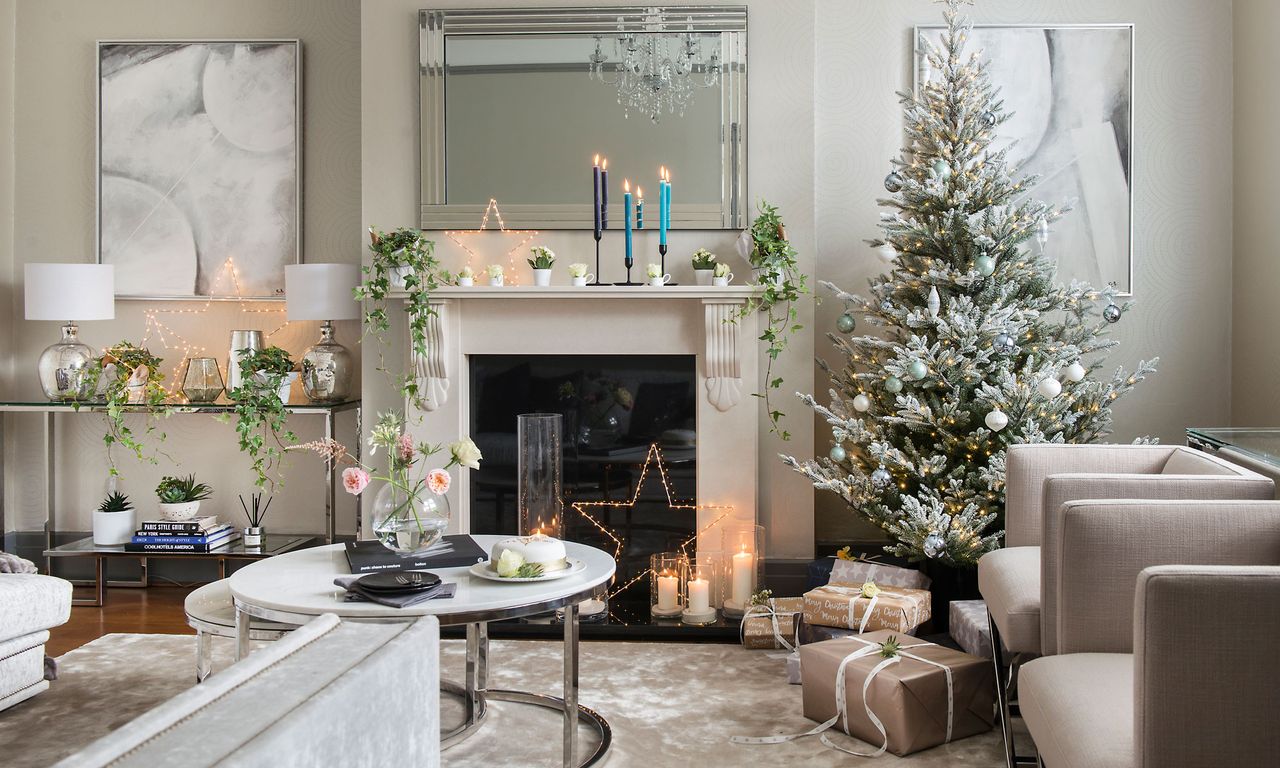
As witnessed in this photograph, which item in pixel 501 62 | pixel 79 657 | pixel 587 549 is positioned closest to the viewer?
pixel 587 549

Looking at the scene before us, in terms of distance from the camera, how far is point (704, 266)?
14.4ft

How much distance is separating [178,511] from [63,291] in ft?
3.42

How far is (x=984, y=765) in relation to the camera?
2.82 metres

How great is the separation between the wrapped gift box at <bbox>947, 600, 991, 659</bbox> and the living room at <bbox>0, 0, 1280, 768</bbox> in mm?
35

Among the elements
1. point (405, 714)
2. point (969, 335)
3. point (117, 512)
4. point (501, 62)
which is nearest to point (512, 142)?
point (501, 62)

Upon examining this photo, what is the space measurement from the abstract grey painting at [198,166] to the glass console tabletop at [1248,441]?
12.3ft

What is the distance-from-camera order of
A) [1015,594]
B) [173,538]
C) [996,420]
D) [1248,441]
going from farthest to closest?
[173,538], [996,420], [1248,441], [1015,594]

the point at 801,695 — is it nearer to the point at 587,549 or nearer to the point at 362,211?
→ the point at 587,549

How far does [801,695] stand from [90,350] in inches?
137

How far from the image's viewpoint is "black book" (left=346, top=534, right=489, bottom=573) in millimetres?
2842

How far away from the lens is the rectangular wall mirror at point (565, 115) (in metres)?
4.50

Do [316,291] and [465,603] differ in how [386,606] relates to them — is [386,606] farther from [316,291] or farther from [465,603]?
[316,291]

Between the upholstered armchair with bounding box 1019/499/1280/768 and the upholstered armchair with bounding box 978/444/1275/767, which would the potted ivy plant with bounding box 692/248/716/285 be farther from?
the upholstered armchair with bounding box 1019/499/1280/768

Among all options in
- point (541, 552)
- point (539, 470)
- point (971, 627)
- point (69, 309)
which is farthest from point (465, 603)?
point (69, 309)
